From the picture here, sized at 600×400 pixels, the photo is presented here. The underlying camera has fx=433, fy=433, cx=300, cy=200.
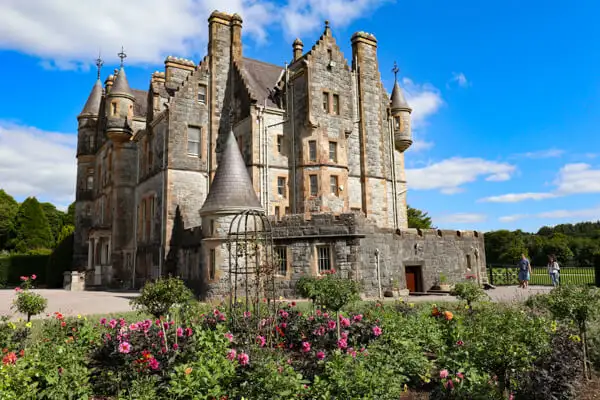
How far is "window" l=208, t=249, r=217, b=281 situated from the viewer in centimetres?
2022

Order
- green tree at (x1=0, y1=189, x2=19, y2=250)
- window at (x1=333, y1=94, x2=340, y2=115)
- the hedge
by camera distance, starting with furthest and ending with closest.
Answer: green tree at (x1=0, y1=189, x2=19, y2=250) < the hedge < window at (x1=333, y1=94, x2=340, y2=115)

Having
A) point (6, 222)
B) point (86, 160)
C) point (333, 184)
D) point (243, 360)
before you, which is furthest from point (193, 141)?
point (6, 222)

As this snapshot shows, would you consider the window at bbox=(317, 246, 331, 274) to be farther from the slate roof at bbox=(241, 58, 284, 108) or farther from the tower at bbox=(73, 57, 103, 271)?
the tower at bbox=(73, 57, 103, 271)

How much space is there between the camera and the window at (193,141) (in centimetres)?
2711

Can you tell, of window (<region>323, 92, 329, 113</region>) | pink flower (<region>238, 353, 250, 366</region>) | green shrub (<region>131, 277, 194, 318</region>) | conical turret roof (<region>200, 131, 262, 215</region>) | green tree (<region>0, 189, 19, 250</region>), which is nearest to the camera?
pink flower (<region>238, 353, 250, 366</region>)

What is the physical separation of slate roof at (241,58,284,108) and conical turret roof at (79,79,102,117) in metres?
18.7

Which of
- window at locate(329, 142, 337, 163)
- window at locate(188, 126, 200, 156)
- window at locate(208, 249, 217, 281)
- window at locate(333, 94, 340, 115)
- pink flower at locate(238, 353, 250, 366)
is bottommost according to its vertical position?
pink flower at locate(238, 353, 250, 366)

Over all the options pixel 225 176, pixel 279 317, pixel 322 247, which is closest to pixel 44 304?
pixel 279 317

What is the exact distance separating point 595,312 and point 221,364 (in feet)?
23.3

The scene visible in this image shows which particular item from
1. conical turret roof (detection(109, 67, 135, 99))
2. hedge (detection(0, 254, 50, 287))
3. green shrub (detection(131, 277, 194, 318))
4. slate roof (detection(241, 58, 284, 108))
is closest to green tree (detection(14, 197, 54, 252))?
hedge (detection(0, 254, 50, 287))

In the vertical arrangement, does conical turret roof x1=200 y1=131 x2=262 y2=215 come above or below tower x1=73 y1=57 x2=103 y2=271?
below

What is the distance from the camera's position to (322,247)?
20656mm

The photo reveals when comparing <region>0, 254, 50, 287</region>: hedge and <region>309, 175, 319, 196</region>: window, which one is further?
<region>0, 254, 50, 287</region>: hedge

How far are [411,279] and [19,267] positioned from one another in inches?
1344
